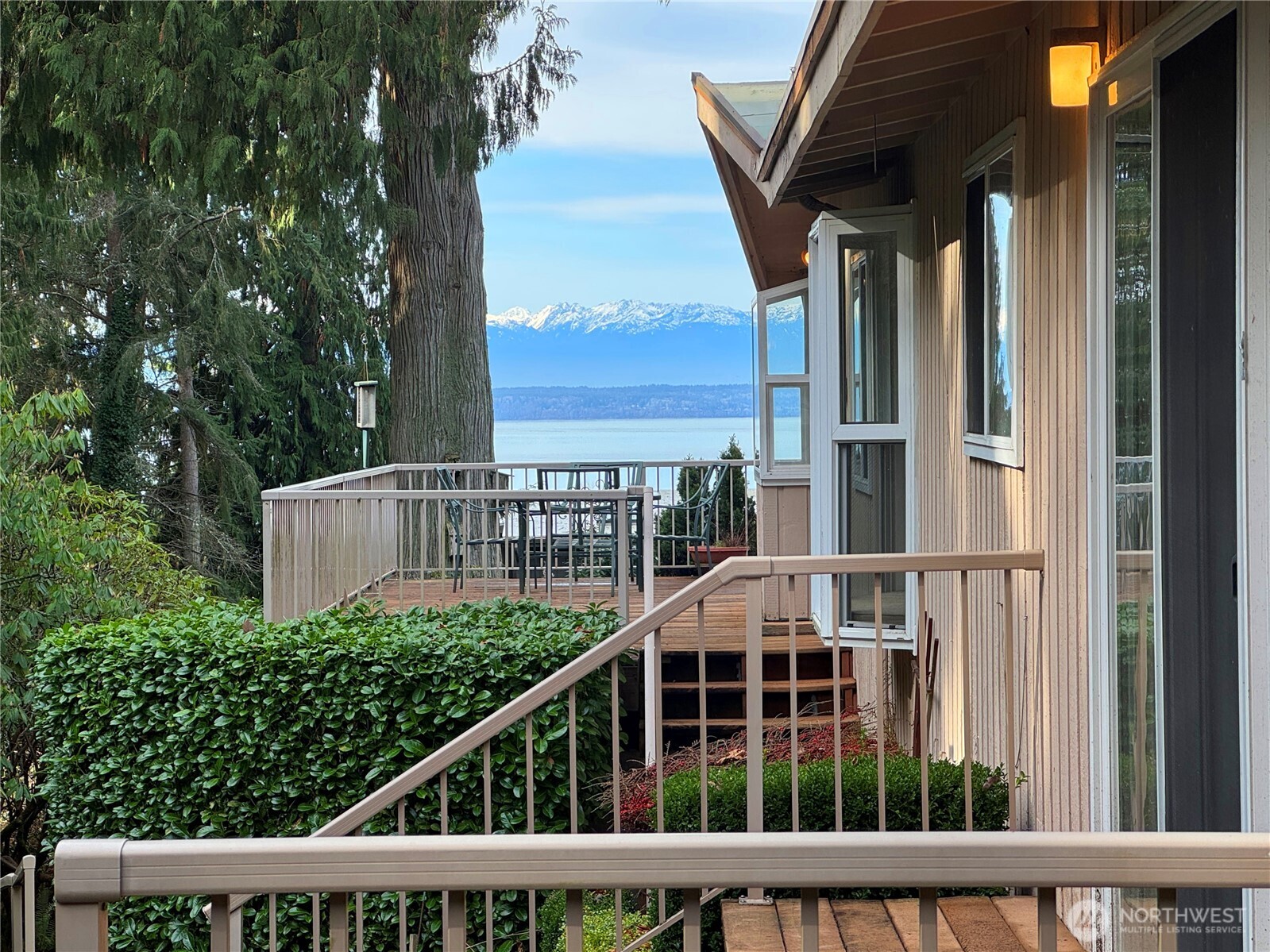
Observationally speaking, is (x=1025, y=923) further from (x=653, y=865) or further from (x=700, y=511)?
(x=700, y=511)

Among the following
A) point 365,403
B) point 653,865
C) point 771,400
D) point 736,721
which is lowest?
point 736,721

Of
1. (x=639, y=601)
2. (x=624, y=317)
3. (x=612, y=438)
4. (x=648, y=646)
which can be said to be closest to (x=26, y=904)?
(x=648, y=646)

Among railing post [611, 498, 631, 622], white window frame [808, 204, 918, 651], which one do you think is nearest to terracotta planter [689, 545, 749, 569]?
railing post [611, 498, 631, 622]

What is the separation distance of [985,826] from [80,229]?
62.5ft

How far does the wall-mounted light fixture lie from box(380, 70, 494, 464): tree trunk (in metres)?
11.4

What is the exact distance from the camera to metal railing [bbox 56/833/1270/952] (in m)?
1.44

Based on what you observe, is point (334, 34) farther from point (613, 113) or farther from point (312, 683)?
point (613, 113)

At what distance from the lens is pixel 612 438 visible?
89875mm

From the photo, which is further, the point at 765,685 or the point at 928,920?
the point at 765,685

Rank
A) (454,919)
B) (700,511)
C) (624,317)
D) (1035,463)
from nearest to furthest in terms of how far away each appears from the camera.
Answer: (454,919), (1035,463), (700,511), (624,317)

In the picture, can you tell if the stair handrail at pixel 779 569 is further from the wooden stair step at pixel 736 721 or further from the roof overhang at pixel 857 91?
the wooden stair step at pixel 736 721

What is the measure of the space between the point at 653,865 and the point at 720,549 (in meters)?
10.9
